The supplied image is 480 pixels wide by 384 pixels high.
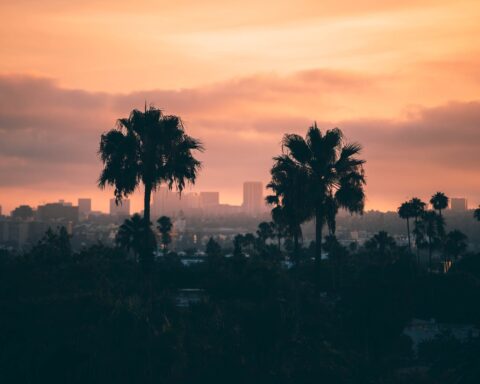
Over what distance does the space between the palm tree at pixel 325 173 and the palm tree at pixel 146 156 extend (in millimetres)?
4064

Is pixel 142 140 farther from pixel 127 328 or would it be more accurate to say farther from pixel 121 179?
pixel 127 328

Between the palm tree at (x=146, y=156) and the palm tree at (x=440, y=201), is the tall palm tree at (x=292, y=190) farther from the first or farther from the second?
the palm tree at (x=440, y=201)

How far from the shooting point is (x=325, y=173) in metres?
31.4

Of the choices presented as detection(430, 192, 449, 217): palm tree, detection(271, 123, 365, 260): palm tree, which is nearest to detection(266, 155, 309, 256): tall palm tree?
detection(271, 123, 365, 260): palm tree

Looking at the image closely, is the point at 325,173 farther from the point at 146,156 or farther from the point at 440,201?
the point at 440,201

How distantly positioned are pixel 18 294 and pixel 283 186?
42.6 ft

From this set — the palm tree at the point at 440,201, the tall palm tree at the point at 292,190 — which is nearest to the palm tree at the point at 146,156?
the tall palm tree at the point at 292,190

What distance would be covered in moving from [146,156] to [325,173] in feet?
23.6

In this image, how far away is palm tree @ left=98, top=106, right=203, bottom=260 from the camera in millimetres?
31312

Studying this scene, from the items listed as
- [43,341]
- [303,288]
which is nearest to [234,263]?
[303,288]

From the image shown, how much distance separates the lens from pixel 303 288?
2792 centimetres

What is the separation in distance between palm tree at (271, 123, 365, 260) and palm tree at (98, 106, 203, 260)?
13.3 ft

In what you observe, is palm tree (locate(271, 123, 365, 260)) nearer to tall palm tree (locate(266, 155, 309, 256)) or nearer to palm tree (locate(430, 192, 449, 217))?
tall palm tree (locate(266, 155, 309, 256))

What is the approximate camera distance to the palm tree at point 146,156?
31.3m
